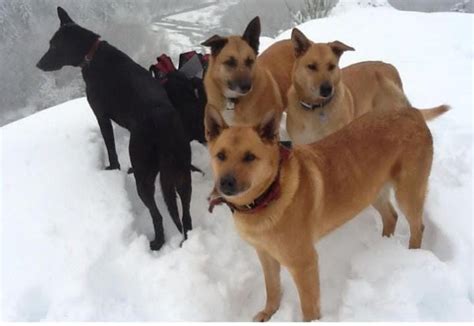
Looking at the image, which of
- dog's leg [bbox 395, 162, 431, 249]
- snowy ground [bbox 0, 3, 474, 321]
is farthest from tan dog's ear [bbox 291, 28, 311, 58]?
dog's leg [bbox 395, 162, 431, 249]

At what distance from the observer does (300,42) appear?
13.2 feet

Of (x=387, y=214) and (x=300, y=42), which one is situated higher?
(x=300, y=42)

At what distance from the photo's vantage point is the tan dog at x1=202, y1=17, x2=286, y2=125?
159 inches

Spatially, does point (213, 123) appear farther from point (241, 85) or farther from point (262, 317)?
point (241, 85)

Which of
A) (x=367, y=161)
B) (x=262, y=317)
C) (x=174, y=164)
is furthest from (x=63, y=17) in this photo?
(x=262, y=317)

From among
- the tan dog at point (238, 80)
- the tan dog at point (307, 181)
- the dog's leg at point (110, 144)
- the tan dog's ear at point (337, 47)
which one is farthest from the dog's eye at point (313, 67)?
the dog's leg at point (110, 144)

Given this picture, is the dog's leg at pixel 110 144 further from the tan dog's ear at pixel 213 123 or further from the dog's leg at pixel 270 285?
the dog's leg at pixel 270 285

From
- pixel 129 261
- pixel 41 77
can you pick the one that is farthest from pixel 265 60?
pixel 41 77

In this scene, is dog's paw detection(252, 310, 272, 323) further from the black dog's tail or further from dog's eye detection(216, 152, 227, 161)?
dog's eye detection(216, 152, 227, 161)

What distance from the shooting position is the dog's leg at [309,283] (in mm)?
2504

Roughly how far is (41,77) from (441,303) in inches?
721

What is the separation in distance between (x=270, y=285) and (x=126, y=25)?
16.1 metres

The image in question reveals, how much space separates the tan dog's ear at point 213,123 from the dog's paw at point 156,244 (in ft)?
4.36

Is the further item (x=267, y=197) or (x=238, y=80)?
(x=238, y=80)
